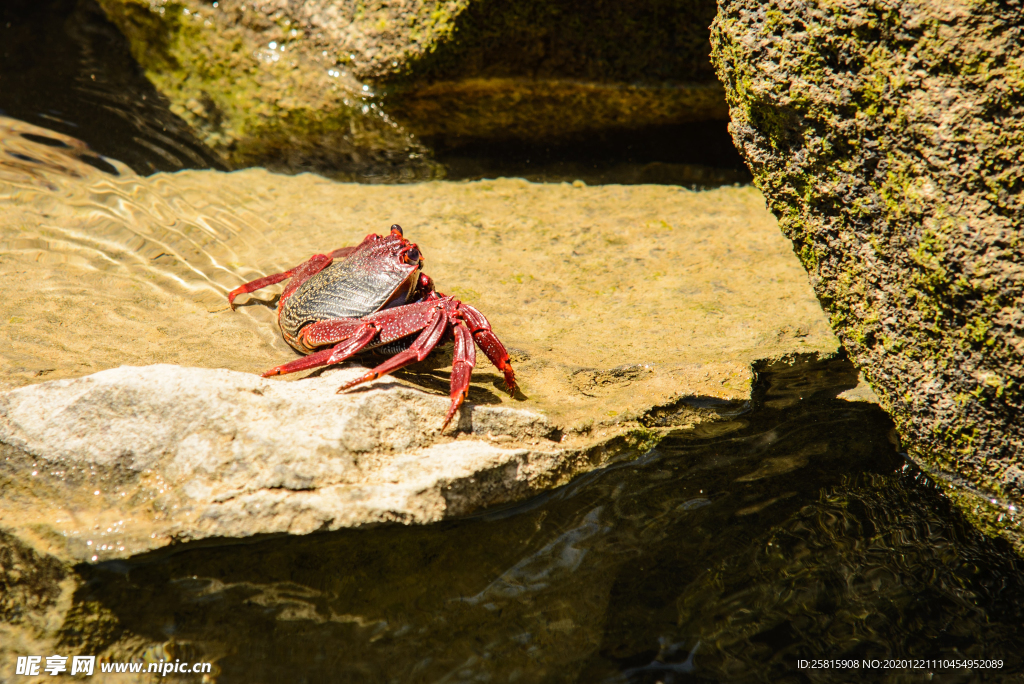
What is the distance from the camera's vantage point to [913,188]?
2.41 meters

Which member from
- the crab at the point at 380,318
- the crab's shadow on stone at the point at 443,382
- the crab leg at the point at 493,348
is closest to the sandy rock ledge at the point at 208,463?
the crab at the point at 380,318

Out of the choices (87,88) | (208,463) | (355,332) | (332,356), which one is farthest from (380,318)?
(87,88)

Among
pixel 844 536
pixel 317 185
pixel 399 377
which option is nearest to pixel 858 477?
pixel 844 536

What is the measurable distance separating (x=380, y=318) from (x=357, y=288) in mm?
343

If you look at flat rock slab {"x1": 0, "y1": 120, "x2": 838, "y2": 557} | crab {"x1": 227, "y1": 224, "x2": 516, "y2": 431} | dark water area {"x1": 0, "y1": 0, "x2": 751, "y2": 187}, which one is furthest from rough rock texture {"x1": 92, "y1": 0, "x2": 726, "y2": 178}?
crab {"x1": 227, "y1": 224, "x2": 516, "y2": 431}

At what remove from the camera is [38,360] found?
286 centimetres

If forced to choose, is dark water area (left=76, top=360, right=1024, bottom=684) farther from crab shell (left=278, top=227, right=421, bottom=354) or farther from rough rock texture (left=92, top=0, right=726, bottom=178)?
rough rock texture (left=92, top=0, right=726, bottom=178)

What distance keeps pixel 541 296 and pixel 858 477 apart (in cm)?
199

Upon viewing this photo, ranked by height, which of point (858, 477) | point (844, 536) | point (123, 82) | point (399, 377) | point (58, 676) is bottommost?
point (58, 676)

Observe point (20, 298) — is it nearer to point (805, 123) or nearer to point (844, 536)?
point (805, 123)

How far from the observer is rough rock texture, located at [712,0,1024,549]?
227 cm

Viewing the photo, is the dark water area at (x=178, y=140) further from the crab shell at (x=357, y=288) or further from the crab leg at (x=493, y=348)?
the crab leg at (x=493, y=348)

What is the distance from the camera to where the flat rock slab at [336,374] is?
7.57ft

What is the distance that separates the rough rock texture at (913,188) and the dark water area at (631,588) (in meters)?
0.35
